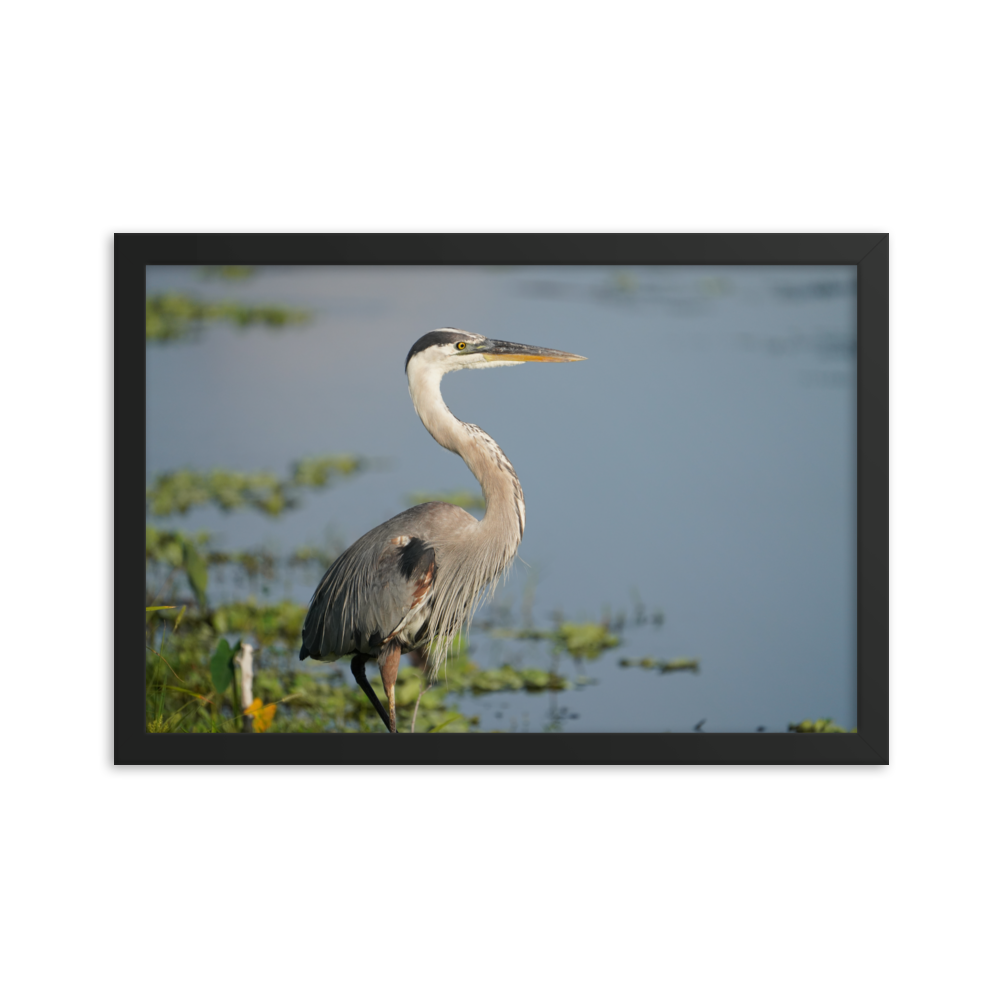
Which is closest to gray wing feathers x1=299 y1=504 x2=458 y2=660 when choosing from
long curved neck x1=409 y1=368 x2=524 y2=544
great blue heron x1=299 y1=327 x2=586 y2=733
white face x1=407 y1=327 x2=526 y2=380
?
great blue heron x1=299 y1=327 x2=586 y2=733

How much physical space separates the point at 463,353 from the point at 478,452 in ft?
1.02

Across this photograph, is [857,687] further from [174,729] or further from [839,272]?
[174,729]

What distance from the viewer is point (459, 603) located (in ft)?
8.70

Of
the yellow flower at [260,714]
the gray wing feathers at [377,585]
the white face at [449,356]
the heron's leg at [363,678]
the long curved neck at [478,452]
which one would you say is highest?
the white face at [449,356]

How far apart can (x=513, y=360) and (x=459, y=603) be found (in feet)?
2.58

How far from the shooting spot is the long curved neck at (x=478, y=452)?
8.49ft

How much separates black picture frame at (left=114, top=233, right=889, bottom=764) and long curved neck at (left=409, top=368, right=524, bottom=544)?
39cm

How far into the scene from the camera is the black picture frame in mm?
2527

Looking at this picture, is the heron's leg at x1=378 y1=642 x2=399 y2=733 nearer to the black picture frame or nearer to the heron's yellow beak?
the black picture frame

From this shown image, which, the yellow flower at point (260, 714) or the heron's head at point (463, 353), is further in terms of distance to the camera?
the yellow flower at point (260, 714)

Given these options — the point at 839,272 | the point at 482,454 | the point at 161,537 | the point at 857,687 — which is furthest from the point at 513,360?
the point at 857,687

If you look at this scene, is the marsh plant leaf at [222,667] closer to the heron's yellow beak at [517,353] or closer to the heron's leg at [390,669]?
the heron's leg at [390,669]
